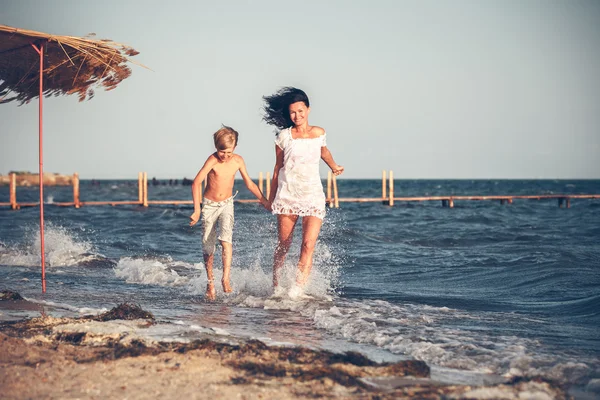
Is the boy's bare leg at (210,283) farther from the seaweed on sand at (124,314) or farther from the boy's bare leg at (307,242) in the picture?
the seaweed on sand at (124,314)

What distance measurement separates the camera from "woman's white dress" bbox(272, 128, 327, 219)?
17.4 ft

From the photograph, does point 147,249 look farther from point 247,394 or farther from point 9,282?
point 247,394

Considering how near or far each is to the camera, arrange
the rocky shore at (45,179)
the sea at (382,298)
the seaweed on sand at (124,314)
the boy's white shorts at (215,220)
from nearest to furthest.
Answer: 1. the sea at (382,298)
2. the seaweed on sand at (124,314)
3. the boy's white shorts at (215,220)
4. the rocky shore at (45,179)

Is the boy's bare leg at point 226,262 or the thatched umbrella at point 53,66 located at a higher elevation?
the thatched umbrella at point 53,66

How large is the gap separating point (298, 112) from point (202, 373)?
2896 millimetres

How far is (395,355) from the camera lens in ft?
11.9

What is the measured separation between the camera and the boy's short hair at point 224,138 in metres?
5.43

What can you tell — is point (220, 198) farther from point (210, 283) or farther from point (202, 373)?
point (202, 373)

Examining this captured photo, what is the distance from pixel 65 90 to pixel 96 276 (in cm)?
258

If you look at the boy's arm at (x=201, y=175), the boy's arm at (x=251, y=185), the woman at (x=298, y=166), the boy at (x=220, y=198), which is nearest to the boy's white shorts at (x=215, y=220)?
the boy at (x=220, y=198)

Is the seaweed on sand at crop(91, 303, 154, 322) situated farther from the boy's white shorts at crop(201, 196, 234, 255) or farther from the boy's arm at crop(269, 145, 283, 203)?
the boy's arm at crop(269, 145, 283, 203)

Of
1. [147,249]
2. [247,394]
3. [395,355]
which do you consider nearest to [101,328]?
[247,394]

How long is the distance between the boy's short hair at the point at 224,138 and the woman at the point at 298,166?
1.28 feet

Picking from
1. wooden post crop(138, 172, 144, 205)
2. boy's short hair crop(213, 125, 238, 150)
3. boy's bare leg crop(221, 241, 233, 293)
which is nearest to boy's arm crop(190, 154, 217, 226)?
boy's short hair crop(213, 125, 238, 150)
